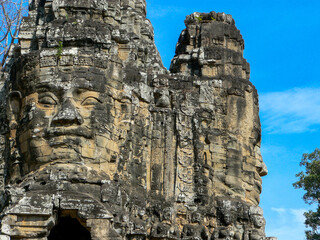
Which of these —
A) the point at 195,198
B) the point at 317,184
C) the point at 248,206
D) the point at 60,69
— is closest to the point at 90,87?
the point at 60,69

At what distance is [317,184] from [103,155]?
15622 mm

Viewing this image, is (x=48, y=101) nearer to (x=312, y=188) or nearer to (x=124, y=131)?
(x=124, y=131)

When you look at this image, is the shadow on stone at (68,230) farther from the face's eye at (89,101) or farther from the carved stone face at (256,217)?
the carved stone face at (256,217)

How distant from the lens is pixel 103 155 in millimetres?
18594

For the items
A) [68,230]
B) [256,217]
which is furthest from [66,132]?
[256,217]

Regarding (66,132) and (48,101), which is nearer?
(66,132)

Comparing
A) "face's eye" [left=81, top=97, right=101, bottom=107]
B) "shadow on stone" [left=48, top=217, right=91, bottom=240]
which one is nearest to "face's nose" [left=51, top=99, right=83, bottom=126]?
"face's eye" [left=81, top=97, right=101, bottom=107]

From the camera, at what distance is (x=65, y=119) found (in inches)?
714

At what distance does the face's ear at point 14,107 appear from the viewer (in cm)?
1956

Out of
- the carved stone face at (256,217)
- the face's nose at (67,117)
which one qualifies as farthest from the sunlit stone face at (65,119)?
the carved stone face at (256,217)

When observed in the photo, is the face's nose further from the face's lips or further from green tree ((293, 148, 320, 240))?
green tree ((293, 148, 320, 240))

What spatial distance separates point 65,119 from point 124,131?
5.98 ft

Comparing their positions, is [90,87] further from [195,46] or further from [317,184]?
[317,184]

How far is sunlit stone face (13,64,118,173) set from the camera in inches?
715
